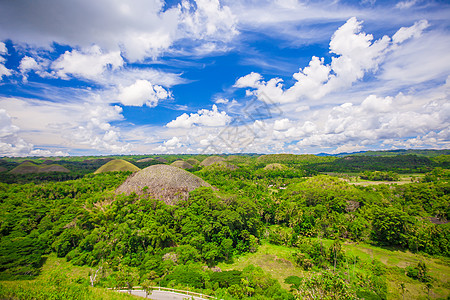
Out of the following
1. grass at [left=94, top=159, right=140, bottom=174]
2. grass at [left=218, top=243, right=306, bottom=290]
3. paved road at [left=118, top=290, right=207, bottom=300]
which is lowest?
grass at [left=218, top=243, right=306, bottom=290]

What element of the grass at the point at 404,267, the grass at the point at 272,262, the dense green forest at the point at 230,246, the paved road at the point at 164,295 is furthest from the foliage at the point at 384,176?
the paved road at the point at 164,295

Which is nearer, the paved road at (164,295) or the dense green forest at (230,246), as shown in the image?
the paved road at (164,295)

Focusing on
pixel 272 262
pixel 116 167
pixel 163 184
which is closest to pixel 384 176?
pixel 272 262

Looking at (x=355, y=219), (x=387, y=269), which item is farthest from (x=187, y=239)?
(x=355, y=219)

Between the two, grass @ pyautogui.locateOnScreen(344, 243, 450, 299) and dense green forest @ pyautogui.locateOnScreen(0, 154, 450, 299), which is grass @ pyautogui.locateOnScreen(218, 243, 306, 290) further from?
grass @ pyautogui.locateOnScreen(344, 243, 450, 299)

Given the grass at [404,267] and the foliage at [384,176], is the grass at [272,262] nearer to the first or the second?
the grass at [404,267]

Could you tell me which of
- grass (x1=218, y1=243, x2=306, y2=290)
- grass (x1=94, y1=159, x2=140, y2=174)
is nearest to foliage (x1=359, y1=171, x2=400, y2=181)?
grass (x1=218, y1=243, x2=306, y2=290)

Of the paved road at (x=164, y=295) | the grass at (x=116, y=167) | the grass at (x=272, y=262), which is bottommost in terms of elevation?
the grass at (x=272, y=262)
